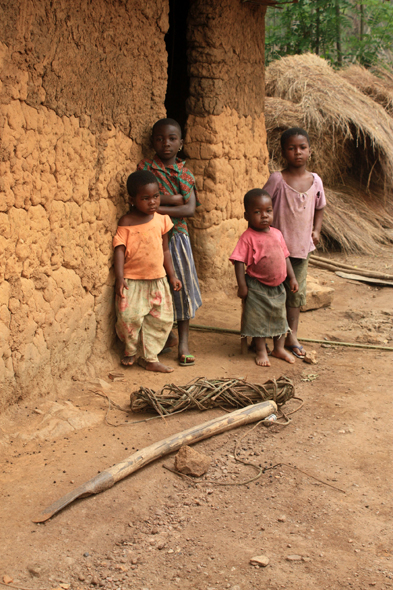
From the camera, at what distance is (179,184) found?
373cm

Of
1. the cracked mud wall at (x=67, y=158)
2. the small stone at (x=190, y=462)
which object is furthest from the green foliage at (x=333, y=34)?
the small stone at (x=190, y=462)

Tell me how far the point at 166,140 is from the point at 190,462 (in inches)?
80.3

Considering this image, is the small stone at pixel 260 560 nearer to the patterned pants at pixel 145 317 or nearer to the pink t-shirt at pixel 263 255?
the patterned pants at pixel 145 317

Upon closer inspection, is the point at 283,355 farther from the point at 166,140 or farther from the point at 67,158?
the point at 67,158

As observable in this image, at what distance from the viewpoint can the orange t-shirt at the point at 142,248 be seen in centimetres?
345

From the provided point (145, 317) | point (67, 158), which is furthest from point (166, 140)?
point (145, 317)

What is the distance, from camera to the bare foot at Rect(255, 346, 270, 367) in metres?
3.75

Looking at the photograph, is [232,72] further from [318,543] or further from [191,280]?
[318,543]

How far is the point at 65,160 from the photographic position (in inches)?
119

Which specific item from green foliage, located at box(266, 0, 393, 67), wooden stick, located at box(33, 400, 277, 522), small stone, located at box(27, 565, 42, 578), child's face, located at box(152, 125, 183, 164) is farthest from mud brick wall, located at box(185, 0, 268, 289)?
green foliage, located at box(266, 0, 393, 67)

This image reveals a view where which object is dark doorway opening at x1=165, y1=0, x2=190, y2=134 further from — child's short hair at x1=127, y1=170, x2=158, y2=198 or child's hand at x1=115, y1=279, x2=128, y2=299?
child's hand at x1=115, y1=279, x2=128, y2=299

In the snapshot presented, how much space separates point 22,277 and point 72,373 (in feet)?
2.29

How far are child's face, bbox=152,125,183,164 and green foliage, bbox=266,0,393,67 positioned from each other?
9677 millimetres

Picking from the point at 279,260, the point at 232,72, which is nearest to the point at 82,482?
the point at 279,260
